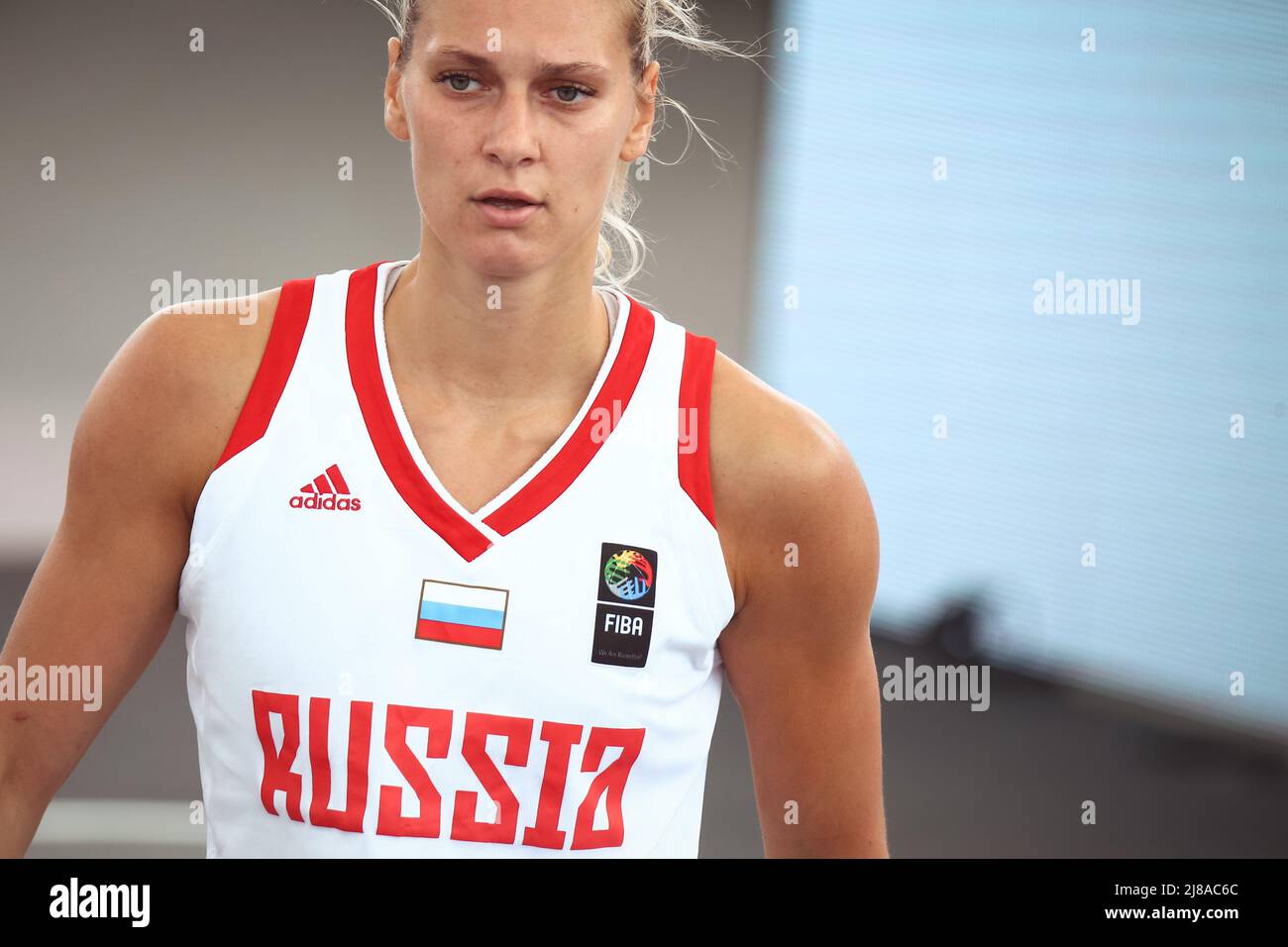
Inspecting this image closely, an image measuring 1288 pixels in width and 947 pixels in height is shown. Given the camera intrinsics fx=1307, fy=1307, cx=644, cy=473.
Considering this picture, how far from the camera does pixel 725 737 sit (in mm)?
4406

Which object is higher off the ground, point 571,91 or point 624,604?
point 571,91

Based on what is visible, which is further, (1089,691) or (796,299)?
(796,299)

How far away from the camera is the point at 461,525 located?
1.14 meters

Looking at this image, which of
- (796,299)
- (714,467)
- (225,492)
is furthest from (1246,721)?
(225,492)

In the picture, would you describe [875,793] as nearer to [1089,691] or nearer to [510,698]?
[510,698]

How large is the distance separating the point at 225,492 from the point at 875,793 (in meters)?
0.69

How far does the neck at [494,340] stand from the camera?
1168mm

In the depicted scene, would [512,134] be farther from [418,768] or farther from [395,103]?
[418,768]

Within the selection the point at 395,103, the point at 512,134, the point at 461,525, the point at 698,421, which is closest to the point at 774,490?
the point at 698,421

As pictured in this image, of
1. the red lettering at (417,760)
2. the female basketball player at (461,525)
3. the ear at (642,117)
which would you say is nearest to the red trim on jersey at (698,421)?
the female basketball player at (461,525)

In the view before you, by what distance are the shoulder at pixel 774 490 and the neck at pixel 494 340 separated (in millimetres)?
144

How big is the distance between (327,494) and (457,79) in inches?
14.6

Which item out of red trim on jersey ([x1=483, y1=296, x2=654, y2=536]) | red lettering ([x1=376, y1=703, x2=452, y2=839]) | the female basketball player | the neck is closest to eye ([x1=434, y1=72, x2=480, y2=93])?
the female basketball player

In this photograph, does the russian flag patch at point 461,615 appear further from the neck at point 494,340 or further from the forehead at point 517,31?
the forehead at point 517,31
